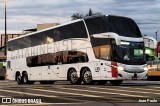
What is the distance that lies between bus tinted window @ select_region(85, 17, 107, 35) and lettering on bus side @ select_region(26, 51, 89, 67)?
5.27 ft

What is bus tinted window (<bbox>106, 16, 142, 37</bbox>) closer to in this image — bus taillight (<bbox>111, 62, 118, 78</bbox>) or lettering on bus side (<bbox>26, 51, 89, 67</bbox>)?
bus taillight (<bbox>111, 62, 118, 78</bbox>)

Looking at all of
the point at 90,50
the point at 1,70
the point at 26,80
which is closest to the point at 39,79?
the point at 26,80

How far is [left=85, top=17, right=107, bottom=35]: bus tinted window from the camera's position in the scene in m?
24.4

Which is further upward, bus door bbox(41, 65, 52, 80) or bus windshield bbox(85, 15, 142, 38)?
bus windshield bbox(85, 15, 142, 38)

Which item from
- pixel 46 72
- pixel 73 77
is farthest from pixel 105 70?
pixel 46 72

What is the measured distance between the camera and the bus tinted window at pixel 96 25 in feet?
80.1

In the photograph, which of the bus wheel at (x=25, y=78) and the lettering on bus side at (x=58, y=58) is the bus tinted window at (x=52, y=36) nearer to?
the lettering on bus side at (x=58, y=58)

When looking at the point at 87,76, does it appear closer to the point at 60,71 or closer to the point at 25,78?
the point at 60,71

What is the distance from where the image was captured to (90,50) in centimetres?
2489

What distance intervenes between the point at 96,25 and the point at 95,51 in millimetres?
1494

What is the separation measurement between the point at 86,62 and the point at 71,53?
1801 millimetres

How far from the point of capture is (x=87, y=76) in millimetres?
25297

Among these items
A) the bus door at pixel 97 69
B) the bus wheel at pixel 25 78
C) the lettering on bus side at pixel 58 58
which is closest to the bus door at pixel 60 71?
the lettering on bus side at pixel 58 58

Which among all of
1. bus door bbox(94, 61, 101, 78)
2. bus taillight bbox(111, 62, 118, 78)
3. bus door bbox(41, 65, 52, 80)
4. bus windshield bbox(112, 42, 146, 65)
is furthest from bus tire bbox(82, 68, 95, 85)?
bus door bbox(41, 65, 52, 80)
